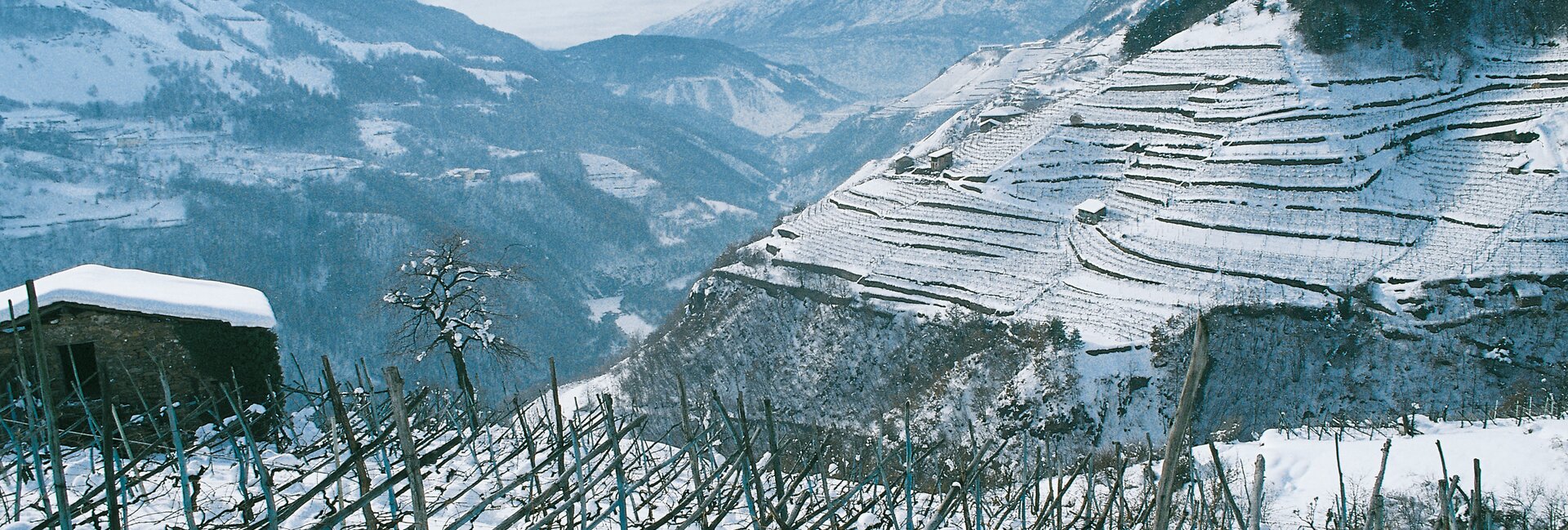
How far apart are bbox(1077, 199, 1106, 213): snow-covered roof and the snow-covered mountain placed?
5.9 inches

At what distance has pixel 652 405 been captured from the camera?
156ft

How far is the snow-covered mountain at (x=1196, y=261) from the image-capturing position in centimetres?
3797

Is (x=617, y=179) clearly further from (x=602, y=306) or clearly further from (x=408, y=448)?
(x=408, y=448)

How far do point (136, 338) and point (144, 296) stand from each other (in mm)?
718

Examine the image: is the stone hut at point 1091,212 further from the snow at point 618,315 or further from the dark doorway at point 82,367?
the snow at point 618,315

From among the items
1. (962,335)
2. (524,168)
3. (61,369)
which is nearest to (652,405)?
(962,335)

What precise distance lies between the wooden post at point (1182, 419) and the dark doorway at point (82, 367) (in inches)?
635

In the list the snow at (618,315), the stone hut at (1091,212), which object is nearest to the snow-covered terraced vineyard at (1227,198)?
the stone hut at (1091,212)

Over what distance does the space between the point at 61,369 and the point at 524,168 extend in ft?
560

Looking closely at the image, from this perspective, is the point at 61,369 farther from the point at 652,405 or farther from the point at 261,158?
the point at 261,158

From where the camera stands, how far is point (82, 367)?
1418 cm

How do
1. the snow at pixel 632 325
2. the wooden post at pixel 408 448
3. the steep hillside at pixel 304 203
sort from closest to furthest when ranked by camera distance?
the wooden post at pixel 408 448
the snow at pixel 632 325
the steep hillside at pixel 304 203

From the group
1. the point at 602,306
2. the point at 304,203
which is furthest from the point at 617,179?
the point at 304,203

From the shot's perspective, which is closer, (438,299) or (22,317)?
(22,317)
